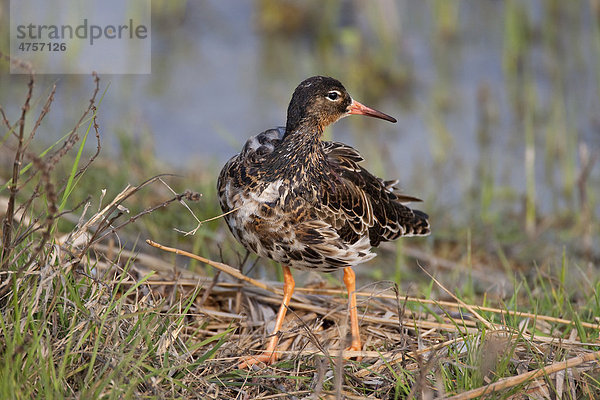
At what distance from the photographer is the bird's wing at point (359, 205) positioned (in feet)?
13.2

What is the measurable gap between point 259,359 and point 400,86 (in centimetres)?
688

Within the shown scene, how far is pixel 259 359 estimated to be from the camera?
3.77 meters

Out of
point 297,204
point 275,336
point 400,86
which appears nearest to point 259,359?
point 275,336

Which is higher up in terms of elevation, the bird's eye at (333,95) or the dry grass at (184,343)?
the bird's eye at (333,95)

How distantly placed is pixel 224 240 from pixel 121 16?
5.60 m

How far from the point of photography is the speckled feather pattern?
148 inches

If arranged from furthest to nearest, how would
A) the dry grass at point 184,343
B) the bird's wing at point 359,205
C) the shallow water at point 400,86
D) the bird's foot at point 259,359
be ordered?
the shallow water at point 400,86 < the bird's wing at point 359,205 < the bird's foot at point 259,359 < the dry grass at point 184,343

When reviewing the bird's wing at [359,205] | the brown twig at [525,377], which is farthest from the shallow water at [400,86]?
the brown twig at [525,377]

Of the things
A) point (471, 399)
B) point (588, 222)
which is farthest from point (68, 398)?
point (588, 222)

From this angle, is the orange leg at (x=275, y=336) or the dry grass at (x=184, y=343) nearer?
the dry grass at (x=184, y=343)

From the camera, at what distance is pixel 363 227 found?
13.7ft

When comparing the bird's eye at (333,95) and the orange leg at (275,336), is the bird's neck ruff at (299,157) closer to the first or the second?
the bird's eye at (333,95)

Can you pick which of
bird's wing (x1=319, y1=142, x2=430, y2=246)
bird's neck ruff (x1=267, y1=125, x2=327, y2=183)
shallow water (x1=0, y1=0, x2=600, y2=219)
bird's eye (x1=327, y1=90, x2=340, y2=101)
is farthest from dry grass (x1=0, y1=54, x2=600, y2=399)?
shallow water (x1=0, y1=0, x2=600, y2=219)

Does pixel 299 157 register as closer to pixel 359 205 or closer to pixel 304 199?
pixel 304 199
